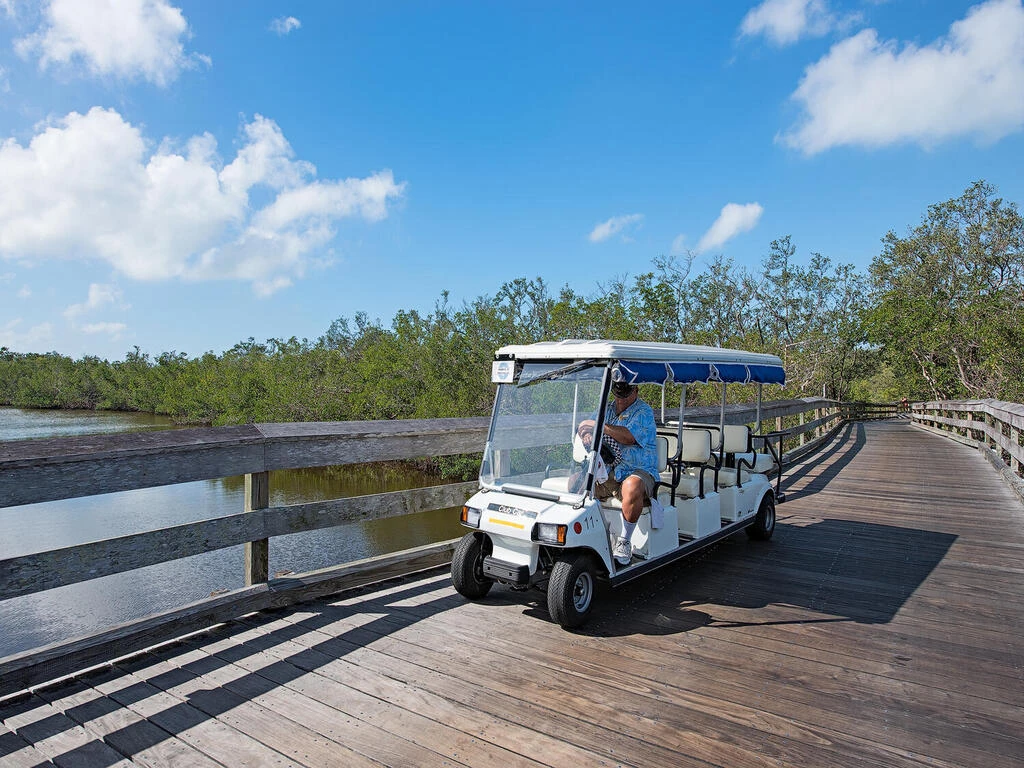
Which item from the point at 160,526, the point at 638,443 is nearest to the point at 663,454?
the point at 638,443

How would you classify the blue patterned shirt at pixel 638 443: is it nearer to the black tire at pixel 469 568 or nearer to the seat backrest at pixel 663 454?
the seat backrest at pixel 663 454

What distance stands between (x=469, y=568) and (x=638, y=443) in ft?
4.77

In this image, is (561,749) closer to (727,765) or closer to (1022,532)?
(727,765)

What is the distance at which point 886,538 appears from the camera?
20.8 ft

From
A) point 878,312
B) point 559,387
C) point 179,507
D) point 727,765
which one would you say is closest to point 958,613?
point 727,765

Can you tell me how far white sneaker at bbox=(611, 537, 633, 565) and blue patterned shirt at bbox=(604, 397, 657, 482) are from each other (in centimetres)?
44

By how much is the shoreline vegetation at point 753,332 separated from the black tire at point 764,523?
18.3 metres

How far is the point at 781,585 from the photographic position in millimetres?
4852

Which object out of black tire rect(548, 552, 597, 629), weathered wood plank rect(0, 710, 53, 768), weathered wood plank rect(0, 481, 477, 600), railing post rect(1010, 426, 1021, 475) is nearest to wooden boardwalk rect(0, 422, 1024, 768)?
weathered wood plank rect(0, 710, 53, 768)

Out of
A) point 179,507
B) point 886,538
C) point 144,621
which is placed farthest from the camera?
point 179,507

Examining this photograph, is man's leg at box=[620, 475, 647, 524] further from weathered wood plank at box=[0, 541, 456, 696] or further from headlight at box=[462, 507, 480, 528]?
weathered wood plank at box=[0, 541, 456, 696]

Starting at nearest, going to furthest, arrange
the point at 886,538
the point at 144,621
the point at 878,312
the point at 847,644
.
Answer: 1. the point at 144,621
2. the point at 847,644
3. the point at 886,538
4. the point at 878,312

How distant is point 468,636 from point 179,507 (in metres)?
19.1

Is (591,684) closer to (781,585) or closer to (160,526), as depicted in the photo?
(781,585)
